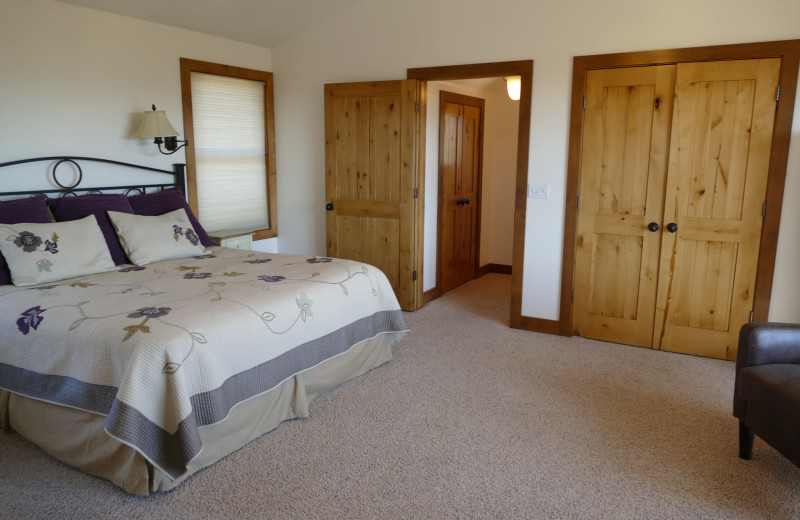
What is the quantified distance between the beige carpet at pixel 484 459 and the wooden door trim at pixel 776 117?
2.46 feet

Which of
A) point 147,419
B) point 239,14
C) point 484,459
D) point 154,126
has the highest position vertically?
point 239,14

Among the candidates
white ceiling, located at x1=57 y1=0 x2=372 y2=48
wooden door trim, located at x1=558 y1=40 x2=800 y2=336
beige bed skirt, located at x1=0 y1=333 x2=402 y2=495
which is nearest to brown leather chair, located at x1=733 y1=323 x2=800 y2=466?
wooden door trim, located at x1=558 y1=40 x2=800 y2=336

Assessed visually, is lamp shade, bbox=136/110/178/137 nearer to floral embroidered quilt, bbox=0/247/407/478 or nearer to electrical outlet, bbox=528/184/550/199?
floral embroidered quilt, bbox=0/247/407/478

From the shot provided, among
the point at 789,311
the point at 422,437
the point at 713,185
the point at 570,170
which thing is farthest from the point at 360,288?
the point at 789,311

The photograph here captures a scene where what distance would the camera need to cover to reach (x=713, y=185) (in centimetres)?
374

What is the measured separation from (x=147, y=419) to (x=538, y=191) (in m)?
3.13

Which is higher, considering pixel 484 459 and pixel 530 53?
pixel 530 53

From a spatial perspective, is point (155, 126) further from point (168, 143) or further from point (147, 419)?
point (147, 419)

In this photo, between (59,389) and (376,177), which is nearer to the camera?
(59,389)

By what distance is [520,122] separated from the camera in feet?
14.0

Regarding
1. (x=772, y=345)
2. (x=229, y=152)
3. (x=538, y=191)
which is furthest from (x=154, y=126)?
(x=772, y=345)

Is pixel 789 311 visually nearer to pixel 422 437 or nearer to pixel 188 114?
pixel 422 437

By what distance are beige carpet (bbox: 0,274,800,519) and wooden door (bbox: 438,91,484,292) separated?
209 centimetres

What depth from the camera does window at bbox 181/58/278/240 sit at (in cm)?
473
